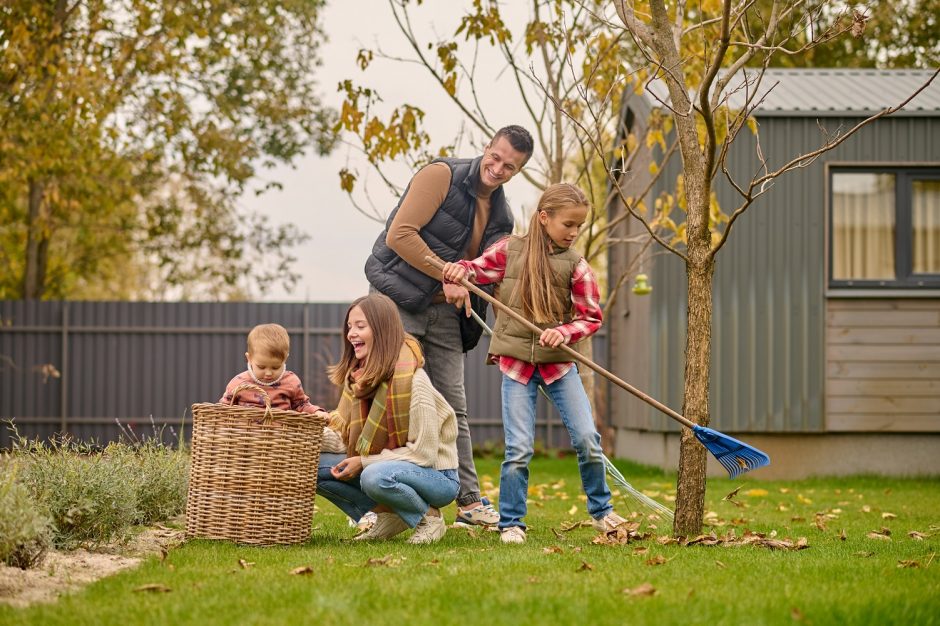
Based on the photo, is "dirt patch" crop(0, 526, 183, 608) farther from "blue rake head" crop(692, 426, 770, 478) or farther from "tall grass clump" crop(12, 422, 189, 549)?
"blue rake head" crop(692, 426, 770, 478)

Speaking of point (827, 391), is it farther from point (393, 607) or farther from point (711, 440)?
point (393, 607)

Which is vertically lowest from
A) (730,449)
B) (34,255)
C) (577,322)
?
(730,449)

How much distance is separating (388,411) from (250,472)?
0.63 meters

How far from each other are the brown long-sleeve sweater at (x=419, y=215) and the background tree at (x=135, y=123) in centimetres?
608

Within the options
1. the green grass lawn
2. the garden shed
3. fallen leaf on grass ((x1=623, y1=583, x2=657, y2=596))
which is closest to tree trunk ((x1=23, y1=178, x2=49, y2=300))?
the garden shed

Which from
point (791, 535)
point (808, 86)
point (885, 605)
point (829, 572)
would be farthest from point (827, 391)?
point (885, 605)

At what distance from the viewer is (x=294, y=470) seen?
4859 mm

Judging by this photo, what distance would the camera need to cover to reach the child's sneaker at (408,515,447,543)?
5.03 m

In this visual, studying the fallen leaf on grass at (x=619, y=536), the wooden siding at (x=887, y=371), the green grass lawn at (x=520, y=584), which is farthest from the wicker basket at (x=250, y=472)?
the wooden siding at (x=887, y=371)

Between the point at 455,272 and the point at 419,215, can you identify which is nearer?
the point at 455,272

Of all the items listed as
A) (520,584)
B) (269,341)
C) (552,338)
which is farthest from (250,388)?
(520,584)

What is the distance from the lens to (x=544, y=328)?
206 inches

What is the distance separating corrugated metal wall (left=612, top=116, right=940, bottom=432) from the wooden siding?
198mm

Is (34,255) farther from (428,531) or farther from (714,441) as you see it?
(714,441)
